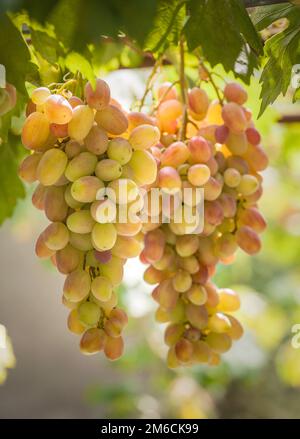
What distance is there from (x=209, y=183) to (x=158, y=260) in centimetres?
10

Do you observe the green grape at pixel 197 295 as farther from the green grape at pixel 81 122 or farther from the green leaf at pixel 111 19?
the green leaf at pixel 111 19

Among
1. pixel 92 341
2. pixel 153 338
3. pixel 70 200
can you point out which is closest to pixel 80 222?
pixel 70 200

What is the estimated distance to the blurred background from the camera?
1.98 m

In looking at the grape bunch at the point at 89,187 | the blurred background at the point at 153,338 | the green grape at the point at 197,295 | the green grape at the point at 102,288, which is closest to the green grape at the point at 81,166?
the grape bunch at the point at 89,187

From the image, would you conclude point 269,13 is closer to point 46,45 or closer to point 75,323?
point 46,45

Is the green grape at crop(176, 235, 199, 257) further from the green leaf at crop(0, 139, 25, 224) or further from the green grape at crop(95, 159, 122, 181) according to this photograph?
the green leaf at crop(0, 139, 25, 224)

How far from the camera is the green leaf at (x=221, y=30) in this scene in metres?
0.66

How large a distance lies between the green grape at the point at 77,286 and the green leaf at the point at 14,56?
0.62ft

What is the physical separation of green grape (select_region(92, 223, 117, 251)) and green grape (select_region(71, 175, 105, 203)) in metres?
0.03

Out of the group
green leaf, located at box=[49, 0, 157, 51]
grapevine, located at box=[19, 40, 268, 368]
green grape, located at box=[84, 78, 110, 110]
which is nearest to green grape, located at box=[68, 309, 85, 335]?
grapevine, located at box=[19, 40, 268, 368]

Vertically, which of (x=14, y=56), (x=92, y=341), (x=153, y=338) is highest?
(x=153, y=338)

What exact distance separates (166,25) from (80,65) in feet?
0.31

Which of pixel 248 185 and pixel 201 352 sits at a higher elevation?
pixel 248 185

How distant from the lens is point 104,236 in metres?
0.63
